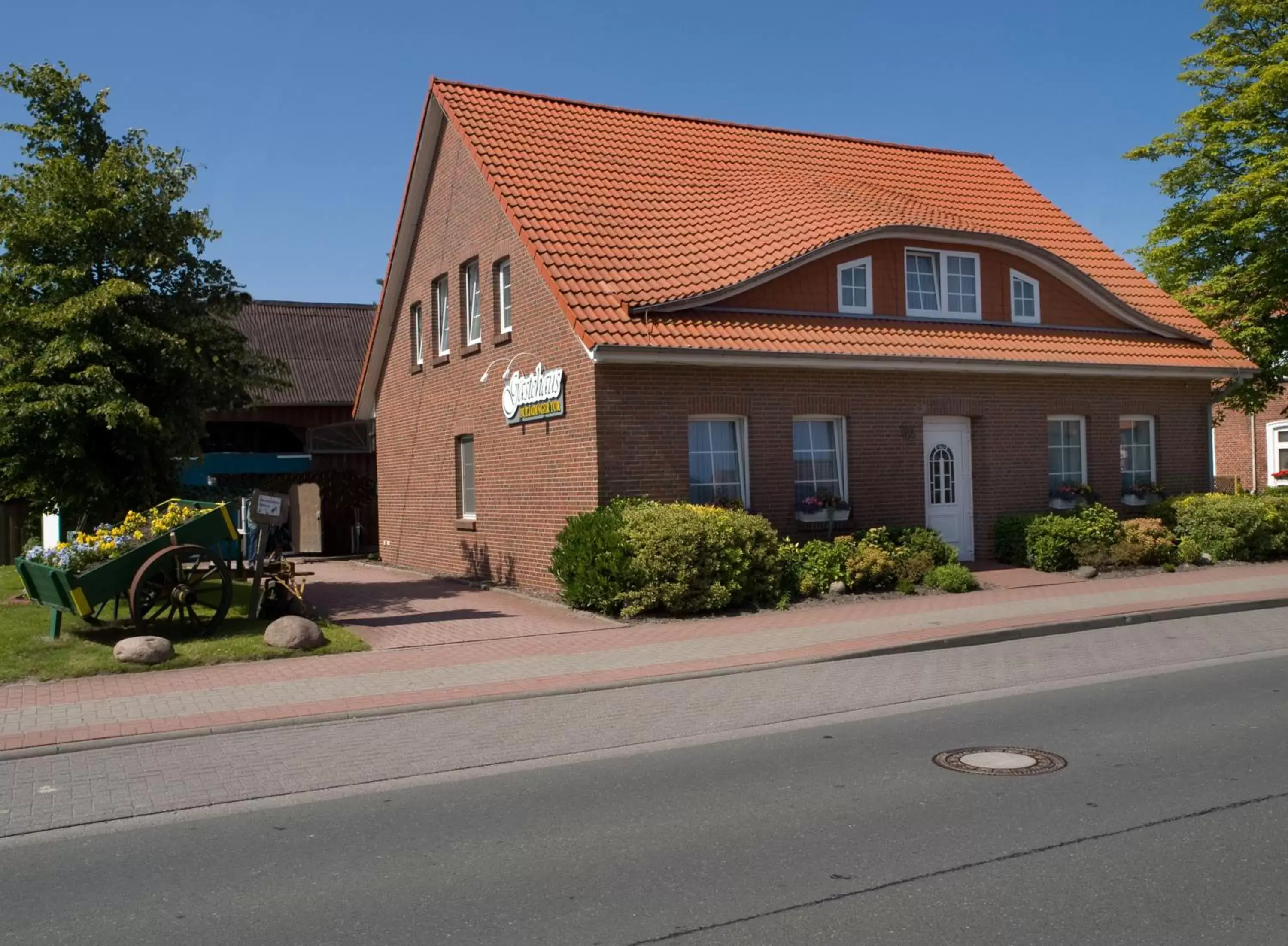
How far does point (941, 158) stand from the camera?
80.0 feet

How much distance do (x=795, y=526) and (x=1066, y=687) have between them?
7040mm

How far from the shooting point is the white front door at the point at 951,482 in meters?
18.4

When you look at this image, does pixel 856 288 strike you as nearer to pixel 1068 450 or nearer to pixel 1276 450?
pixel 1068 450

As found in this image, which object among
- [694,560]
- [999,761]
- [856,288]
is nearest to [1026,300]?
[856,288]

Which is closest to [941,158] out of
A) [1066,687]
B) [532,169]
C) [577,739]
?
[532,169]

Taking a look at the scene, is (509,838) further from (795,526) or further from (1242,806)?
(795,526)

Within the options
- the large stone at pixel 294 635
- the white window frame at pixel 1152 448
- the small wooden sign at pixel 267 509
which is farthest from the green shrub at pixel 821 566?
the white window frame at pixel 1152 448

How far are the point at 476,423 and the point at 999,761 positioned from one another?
43.4ft

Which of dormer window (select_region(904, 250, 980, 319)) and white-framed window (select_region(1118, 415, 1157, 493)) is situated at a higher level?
dormer window (select_region(904, 250, 980, 319))

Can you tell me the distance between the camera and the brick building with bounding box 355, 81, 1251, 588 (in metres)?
16.1

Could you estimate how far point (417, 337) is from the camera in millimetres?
22734

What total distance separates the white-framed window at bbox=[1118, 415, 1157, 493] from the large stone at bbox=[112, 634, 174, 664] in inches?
598

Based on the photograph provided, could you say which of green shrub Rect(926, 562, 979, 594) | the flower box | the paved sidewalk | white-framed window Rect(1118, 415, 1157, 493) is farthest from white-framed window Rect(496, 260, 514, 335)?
white-framed window Rect(1118, 415, 1157, 493)

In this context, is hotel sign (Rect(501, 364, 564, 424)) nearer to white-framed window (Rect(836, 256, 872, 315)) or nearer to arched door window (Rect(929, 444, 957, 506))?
white-framed window (Rect(836, 256, 872, 315))
